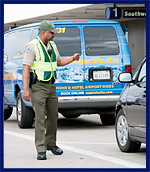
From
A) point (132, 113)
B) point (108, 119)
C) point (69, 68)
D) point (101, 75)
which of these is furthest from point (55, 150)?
point (108, 119)

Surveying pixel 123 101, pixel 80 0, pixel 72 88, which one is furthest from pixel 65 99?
pixel 80 0

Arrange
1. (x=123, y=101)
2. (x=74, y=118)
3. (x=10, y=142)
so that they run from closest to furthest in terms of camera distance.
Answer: (x=123, y=101) < (x=10, y=142) < (x=74, y=118)

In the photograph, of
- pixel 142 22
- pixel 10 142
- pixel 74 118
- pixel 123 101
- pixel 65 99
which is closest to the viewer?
pixel 123 101

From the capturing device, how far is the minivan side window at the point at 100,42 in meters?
11.9

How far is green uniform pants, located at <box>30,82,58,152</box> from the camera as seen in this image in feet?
26.2

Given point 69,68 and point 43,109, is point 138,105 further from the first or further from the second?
point 69,68

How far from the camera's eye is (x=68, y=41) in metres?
11.8

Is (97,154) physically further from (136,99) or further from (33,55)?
(33,55)

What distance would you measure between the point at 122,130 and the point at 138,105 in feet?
3.03

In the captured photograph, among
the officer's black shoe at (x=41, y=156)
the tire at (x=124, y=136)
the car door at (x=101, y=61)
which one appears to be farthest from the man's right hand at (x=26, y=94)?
the car door at (x=101, y=61)

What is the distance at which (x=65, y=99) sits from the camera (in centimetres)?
1168

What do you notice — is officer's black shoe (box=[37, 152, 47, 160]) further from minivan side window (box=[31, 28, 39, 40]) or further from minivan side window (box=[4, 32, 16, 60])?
minivan side window (box=[4, 32, 16, 60])

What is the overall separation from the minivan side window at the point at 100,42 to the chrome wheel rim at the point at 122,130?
10.7 feet

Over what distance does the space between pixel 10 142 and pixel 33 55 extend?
8.15 ft
